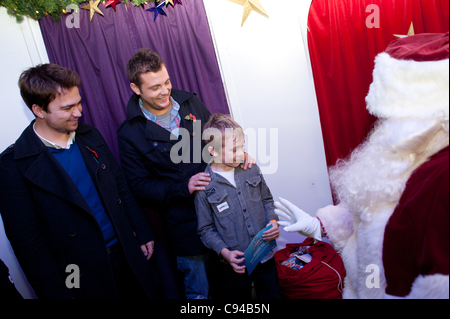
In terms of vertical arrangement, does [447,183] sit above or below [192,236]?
above

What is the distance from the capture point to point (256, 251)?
1.61m

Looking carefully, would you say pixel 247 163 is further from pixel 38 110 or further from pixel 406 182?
pixel 38 110

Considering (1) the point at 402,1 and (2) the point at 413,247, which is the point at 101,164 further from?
(1) the point at 402,1

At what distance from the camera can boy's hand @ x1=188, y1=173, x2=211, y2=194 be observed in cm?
177

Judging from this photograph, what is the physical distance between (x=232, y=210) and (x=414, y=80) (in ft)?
3.76

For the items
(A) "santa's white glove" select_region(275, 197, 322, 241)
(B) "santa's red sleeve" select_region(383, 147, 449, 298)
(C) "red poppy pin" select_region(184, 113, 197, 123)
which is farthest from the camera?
(C) "red poppy pin" select_region(184, 113, 197, 123)

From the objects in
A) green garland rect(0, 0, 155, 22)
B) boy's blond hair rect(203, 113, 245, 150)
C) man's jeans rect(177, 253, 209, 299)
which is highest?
green garland rect(0, 0, 155, 22)

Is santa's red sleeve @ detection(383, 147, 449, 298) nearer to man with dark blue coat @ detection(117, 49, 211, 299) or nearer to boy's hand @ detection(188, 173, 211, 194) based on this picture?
boy's hand @ detection(188, 173, 211, 194)

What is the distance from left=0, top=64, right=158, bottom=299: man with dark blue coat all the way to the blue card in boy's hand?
77cm

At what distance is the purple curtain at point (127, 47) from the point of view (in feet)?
7.60

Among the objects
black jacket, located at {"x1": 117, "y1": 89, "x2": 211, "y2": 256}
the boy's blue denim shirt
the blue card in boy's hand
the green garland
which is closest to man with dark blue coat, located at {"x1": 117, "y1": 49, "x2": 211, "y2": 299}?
black jacket, located at {"x1": 117, "y1": 89, "x2": 211, "y2": 256}

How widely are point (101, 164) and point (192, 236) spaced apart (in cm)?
79

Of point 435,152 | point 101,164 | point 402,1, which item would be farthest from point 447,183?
point 101,164
